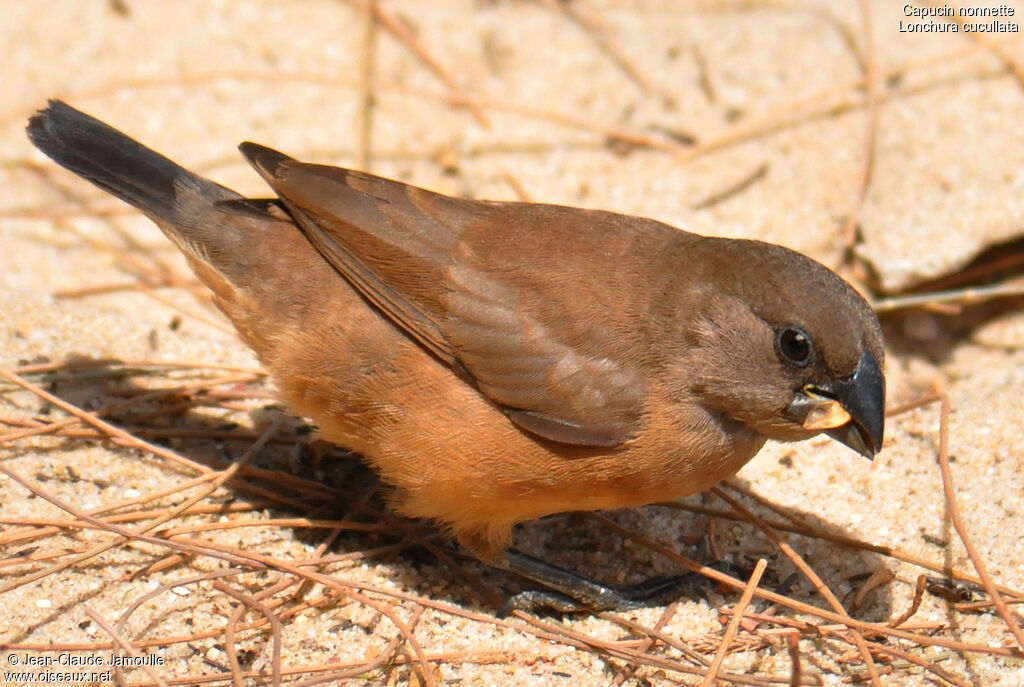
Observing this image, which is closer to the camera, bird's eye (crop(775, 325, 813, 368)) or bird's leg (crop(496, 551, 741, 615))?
bird's eye (crop(775, 325, 813, 368))

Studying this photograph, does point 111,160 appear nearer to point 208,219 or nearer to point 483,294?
point 208,219

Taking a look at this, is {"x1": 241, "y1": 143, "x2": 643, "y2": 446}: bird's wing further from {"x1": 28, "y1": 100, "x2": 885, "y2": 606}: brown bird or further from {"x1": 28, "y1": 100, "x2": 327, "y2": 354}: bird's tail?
{"x1": 28, "y1": 100, "x2": 327, "y2": 354}: bird's tail

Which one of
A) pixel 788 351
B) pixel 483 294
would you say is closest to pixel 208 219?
pixel 483 294

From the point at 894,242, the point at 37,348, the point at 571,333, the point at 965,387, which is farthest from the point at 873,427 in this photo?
the point at 37,348

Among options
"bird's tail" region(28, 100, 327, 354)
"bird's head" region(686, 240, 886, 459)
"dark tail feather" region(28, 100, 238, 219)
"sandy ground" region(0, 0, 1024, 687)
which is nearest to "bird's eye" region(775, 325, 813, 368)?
"bird's head" region(686, 240, 886, 459)

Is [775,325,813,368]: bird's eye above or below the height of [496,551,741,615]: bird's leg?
above

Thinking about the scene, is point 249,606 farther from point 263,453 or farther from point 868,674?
point 868,674
